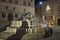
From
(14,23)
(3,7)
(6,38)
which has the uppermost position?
(3,7)

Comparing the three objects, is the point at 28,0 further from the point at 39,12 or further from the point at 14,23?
the point at 14,23

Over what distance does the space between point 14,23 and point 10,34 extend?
201cm

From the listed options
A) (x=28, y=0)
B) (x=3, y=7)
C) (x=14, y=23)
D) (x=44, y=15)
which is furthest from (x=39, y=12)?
(x=14, y=23)

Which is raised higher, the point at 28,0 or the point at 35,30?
the point at 28,0

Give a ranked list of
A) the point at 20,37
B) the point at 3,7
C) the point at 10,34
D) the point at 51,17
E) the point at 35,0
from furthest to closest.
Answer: the point at 35,0, the point at 51,17, the point at 3,7, the point at 10,34, the point at 20,37

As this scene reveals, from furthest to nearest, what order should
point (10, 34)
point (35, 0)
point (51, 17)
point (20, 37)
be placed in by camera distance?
1. point (35, 0)
2. point (51, 17)
3. point (10, 34)
4. point (20, 37)

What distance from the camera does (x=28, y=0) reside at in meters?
46.2

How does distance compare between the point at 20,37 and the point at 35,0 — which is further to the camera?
the point at 35,0

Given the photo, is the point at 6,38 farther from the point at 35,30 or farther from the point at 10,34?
the point at 35,30

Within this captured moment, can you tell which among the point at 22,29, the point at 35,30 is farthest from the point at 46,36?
the point at 22,29

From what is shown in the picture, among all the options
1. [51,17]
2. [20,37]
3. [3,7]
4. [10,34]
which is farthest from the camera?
[51,17]

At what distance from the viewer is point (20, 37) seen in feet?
72.6

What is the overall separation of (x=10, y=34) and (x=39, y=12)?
80.1 ft

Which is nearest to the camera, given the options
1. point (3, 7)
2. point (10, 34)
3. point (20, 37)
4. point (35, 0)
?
point (20, 37)
